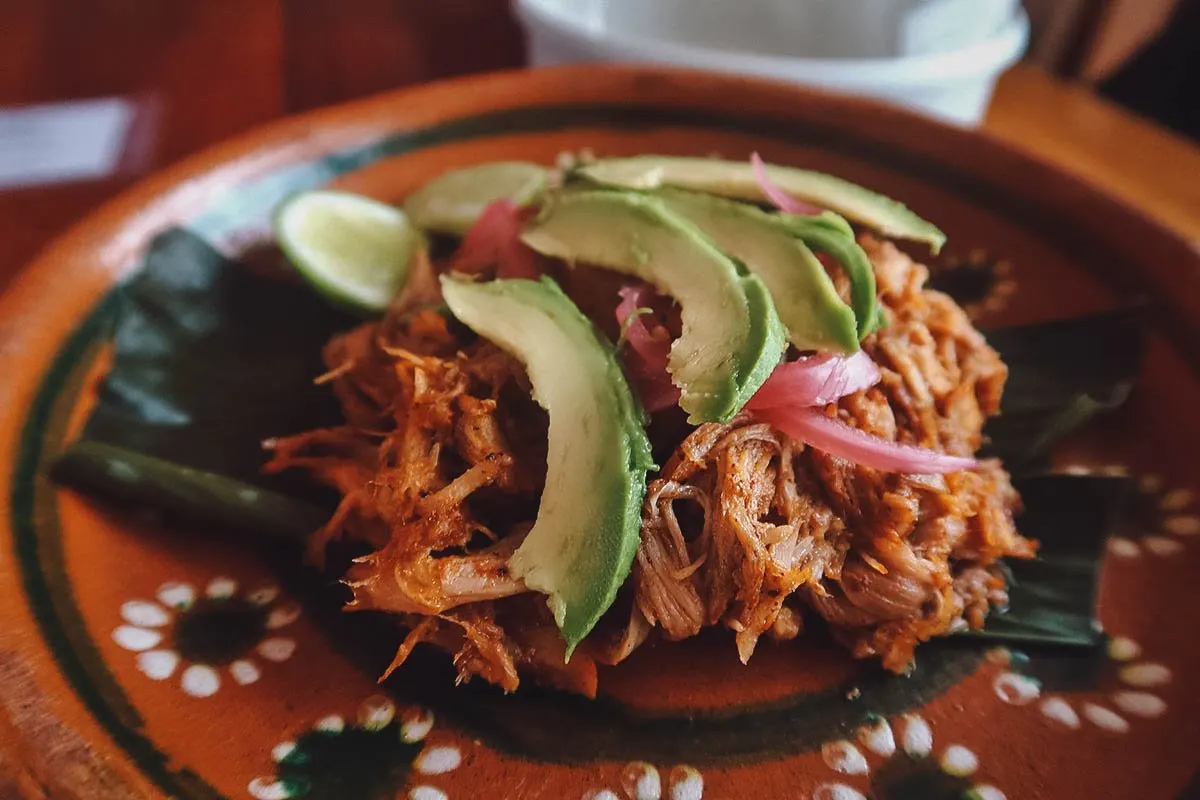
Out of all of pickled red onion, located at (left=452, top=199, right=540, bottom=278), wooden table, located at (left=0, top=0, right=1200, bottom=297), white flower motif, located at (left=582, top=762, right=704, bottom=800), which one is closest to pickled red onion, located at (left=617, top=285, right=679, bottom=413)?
pickled red onion, located at (left=452, top=199, right=540, bottom=278)

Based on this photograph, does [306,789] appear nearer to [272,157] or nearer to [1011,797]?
[1011,797]

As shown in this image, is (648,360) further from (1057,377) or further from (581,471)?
(1057,377)

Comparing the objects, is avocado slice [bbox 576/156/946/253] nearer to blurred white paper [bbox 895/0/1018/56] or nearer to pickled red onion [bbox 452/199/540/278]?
pickled red onion [bbox 452/199/540/278]

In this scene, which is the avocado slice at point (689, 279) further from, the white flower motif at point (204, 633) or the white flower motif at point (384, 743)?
the white flower motif at point (204, 633)

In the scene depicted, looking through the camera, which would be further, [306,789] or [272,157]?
[272,157]

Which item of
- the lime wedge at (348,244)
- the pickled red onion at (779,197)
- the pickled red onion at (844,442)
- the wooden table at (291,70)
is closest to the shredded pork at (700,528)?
the pickled red onion at (844,442)

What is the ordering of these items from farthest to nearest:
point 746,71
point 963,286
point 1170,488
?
point 746,71
point 963,286
point 1170,488

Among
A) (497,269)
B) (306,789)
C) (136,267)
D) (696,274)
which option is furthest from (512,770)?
(136,267)
